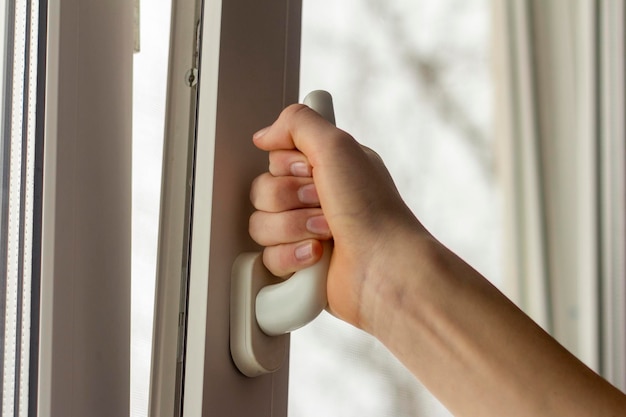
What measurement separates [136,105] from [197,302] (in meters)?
0.19

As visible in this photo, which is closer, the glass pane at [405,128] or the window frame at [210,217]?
the window frame at [210,217]

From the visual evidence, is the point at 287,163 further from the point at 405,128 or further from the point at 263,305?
the point at 405,128

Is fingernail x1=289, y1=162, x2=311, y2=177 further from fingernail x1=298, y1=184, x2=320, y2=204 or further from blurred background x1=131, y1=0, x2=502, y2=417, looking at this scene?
blurred background x1=131, y1=0, x2=502, y2=417

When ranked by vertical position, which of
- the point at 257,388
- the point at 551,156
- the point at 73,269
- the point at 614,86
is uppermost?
the point at 614,86

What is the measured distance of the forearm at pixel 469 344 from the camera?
0.43m

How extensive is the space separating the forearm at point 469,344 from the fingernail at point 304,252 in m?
0.05

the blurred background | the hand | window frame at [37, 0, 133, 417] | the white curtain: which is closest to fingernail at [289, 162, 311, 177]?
the hand

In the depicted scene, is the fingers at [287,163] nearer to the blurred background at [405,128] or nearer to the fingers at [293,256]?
the fingers at [293,256]

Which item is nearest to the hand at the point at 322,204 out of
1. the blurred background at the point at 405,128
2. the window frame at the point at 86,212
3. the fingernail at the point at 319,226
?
the fingernail at the point at 319,226

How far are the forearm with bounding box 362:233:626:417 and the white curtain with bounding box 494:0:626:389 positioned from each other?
58 centimetres

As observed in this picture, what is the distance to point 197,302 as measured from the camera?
1.47ft

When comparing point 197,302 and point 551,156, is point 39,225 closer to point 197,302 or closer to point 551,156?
point 197,302

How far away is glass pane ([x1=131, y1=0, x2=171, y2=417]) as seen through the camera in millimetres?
530

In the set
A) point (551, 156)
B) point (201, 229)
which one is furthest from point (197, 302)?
point (551, 156)
